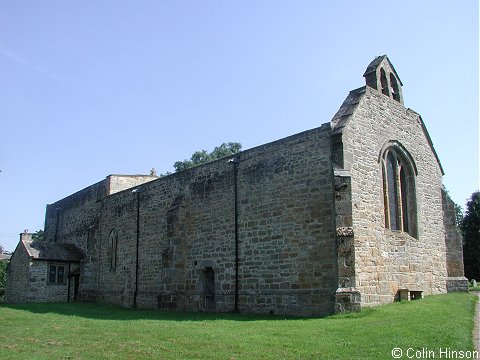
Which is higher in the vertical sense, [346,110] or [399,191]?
[346,110]

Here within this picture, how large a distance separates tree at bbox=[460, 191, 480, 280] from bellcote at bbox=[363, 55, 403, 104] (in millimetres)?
21042

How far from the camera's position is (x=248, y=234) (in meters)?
19.5

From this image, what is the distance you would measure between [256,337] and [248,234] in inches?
315

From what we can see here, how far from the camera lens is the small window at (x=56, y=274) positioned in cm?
3102

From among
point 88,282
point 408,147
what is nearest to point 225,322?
point 408,147

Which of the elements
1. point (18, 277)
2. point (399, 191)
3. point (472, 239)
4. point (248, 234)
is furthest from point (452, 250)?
point (18, 277)

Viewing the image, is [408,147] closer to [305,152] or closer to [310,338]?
[305,152]

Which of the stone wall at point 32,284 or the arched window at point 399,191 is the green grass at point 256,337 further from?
the stone wall at point 32,284

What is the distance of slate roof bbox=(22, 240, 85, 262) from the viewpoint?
101ft

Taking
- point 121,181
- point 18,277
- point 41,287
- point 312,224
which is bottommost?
point 41,287

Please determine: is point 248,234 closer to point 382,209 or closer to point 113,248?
point 382,209

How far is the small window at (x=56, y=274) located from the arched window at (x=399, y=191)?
22.1m

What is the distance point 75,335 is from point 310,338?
21.0 ft

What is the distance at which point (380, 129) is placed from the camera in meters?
18.7
